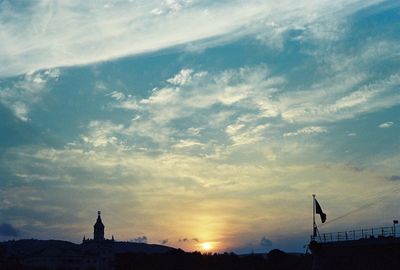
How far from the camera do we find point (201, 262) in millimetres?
176500

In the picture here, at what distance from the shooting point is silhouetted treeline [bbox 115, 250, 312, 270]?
548 feet

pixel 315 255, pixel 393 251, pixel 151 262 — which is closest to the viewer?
pixel 393 251

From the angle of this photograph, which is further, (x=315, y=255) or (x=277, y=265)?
(x=277, y=265)

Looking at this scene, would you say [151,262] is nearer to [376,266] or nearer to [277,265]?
[277,265]

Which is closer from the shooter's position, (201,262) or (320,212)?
(320,212)

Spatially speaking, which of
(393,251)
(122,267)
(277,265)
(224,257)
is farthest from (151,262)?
(393,251)

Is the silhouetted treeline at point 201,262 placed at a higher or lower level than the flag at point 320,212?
lower

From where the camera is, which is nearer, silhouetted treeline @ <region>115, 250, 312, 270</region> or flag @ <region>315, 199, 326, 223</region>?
flag @ <region>315, 199, 326, 223</region>

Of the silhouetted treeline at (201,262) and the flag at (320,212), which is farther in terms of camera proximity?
the silhouetted treeline at (201,262)

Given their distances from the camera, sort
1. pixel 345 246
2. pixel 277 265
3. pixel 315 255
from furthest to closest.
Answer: pixel 277 265, pixel 315 255, pixel 345 246

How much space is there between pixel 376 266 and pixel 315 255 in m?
10.4

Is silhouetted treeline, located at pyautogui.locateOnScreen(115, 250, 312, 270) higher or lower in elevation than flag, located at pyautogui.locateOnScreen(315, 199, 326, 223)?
lower

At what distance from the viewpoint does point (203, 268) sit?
173m

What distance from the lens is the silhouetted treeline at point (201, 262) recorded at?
548 ft
